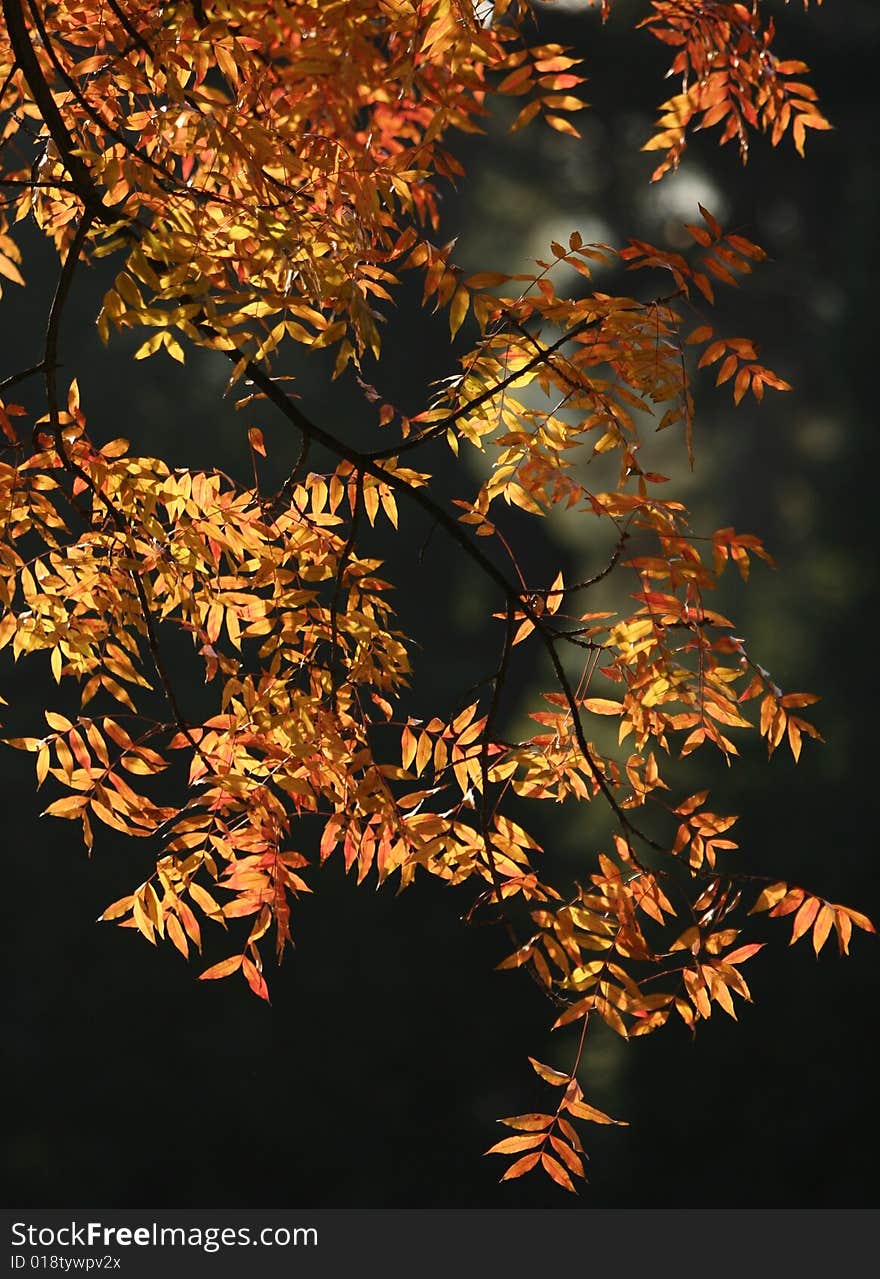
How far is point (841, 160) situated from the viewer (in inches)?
179

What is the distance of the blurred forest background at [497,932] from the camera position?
4418 mm

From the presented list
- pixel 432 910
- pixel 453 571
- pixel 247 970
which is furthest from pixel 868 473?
pixel 247 970

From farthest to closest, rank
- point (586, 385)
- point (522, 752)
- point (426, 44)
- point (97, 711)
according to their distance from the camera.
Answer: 1. point (97, 711)
2. point (522, 752)
3. point (586, 385)
4. point (426, 44)

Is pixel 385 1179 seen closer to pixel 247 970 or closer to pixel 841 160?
pixel 247 970

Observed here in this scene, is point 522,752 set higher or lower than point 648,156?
lower

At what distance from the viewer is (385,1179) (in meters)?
4.44

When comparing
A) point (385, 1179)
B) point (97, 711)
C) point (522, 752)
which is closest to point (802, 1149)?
point (385, 1179)

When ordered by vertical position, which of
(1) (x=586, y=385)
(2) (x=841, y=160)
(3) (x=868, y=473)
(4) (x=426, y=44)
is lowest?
(1) (x=586, y=385)

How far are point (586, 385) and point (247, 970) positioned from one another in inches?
35.5

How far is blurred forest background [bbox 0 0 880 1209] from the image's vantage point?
4.42m

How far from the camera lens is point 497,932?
444 centimetres
